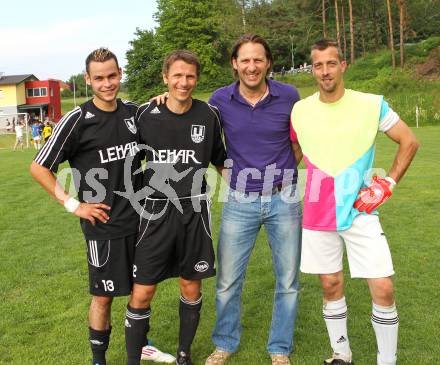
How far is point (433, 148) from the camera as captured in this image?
58.6ft

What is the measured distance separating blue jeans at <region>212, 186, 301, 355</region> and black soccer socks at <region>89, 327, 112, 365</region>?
88 centimetres

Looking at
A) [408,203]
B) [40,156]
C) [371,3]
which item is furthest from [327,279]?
[371,3]

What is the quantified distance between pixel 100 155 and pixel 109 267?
2.58 ft

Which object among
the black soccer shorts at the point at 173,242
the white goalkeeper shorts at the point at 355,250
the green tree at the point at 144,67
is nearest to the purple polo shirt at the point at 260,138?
the black soccer shorts at the point at 173,242

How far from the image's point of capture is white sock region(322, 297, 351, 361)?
380 cm

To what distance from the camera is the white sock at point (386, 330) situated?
3.54 meters

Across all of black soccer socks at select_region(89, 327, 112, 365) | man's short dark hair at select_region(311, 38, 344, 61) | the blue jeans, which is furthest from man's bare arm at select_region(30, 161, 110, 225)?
man's short dark hair at select_region(311, 38, 344, 61)

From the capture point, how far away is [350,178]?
3.59 m

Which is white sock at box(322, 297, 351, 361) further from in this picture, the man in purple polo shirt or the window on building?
the window on building

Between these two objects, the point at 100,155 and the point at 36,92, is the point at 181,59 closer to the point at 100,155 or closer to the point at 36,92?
the point at 100,155

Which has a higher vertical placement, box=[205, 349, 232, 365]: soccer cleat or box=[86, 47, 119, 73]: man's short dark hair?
box=[86, 47, 119, 73]: man's short dark hair

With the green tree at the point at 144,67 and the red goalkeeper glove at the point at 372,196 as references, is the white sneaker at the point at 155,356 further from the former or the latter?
the green tree at the point at 144,67

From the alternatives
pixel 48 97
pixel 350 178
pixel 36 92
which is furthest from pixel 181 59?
pixel 36 92

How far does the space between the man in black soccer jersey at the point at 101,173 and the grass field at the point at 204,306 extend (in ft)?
2.74
